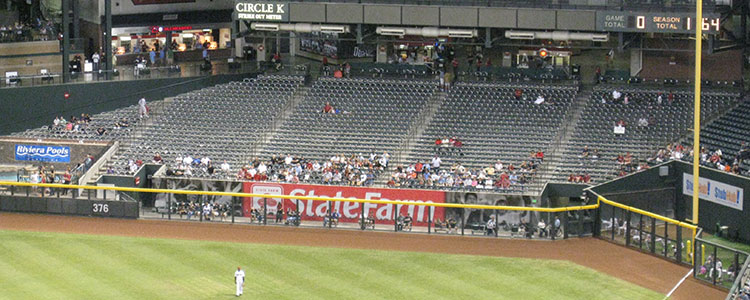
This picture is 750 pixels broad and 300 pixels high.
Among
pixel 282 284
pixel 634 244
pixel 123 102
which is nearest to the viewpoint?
pixel 282 284

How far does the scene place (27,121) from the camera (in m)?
53.4

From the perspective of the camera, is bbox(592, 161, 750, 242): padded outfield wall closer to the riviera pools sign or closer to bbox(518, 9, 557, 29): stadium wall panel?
bbox(518, 9, 557, 29): stadium wall panel

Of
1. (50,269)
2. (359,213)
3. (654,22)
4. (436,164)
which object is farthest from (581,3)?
(50,269)

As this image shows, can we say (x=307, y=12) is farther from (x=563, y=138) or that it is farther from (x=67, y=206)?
(x=67, y=206)

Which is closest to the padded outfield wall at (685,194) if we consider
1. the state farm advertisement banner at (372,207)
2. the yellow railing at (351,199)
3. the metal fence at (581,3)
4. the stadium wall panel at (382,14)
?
the yellow railing at (351,199)

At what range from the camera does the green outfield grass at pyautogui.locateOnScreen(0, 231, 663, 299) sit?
37.9 metres

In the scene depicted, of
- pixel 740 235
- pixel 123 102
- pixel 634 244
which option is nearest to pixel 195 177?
pixel 123 102

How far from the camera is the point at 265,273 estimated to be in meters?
40.0

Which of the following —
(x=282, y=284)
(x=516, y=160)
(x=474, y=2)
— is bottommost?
(x=282, y=284)

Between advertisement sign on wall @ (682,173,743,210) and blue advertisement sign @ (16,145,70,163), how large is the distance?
23.7 metres

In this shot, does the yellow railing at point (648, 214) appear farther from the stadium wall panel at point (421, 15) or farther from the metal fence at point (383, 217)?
the stadium wall panel at point (421, 15)

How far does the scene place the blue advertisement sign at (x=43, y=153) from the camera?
51938 mm

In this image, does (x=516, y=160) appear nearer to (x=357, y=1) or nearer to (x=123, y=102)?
(x=357, y=1)

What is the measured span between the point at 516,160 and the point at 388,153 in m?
4.84
